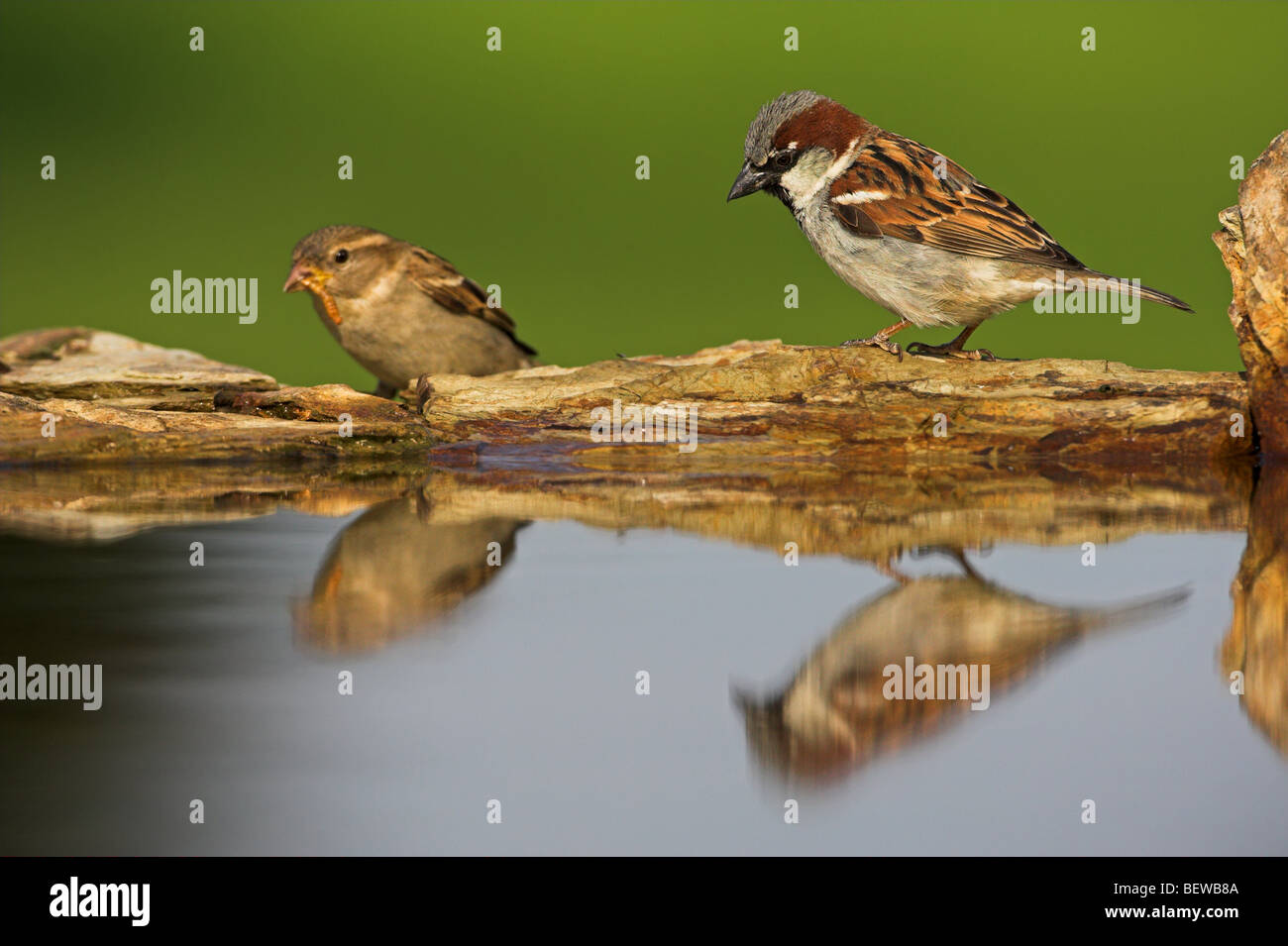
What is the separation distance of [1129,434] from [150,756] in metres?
3.56

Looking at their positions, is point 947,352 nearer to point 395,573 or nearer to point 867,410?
point 867,410

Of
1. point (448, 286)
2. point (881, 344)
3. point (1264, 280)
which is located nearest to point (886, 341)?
point (881, 344)

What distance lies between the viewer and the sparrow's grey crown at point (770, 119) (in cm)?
530

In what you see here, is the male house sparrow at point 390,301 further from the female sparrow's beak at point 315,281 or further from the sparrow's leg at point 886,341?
the sparrow's leg at point 886,341

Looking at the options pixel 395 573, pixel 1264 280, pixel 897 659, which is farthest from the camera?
pixel 1264 280

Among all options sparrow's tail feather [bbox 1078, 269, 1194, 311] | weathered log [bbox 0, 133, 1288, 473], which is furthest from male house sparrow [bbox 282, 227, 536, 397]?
sparrow's tail feather [bbox 1078, 269, 1194, 311]

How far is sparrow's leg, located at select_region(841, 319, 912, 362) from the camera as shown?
4.88 m

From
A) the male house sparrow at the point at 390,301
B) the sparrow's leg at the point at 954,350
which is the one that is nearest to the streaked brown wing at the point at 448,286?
the male house sparrow at the point at 390,301

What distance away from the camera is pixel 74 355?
19.4 ft

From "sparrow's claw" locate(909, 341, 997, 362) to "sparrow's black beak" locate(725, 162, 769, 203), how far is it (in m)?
0.88

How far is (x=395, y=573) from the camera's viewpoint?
295cm

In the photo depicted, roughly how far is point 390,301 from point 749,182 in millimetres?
1969

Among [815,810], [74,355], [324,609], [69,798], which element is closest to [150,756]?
[69,798]

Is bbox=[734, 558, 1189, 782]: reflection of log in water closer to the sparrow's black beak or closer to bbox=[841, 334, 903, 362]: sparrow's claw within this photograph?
bbox=[841, 334, 903, 362]: sparrow's claw
